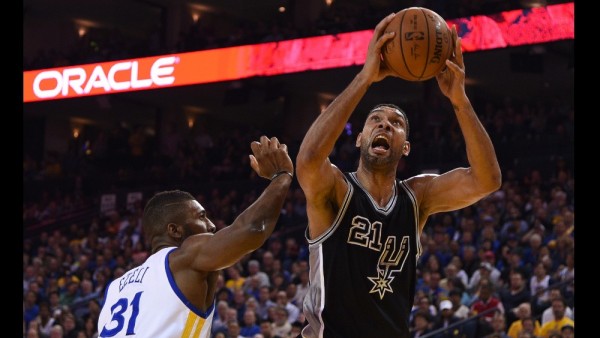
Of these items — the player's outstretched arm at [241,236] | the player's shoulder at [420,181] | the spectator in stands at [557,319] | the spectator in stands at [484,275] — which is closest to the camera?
the player's outstretched arm at [241,236]

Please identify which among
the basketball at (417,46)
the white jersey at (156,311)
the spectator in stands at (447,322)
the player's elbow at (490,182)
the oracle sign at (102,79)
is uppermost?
the oracle sign at (102,79)

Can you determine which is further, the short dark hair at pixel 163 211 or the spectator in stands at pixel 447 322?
the spectator in stands at pixel 447 322

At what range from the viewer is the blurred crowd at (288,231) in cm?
1103

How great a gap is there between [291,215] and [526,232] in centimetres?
489

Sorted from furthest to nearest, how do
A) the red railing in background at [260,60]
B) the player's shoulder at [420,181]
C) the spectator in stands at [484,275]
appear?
1. the red railing in background at [260,60]
2. the spectator in stands at [484,275]
3. the player's shoulder at [420,181]

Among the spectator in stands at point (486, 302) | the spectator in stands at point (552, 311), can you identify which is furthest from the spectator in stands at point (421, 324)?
the spectator in stands at point (552, 311)

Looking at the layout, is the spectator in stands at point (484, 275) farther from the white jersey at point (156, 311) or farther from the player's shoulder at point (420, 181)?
the white jersey at point (156, 311)

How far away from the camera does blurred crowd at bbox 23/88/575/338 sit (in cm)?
1103

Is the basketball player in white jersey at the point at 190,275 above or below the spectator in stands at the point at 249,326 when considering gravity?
above

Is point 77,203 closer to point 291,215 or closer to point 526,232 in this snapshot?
point 291,215

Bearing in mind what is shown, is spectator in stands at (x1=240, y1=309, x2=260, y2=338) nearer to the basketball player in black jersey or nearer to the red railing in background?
the red railing in background

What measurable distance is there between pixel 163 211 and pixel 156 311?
0.49 metres

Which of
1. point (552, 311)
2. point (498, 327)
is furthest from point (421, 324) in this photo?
point (552, 311)

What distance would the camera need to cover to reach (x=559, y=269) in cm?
1120
